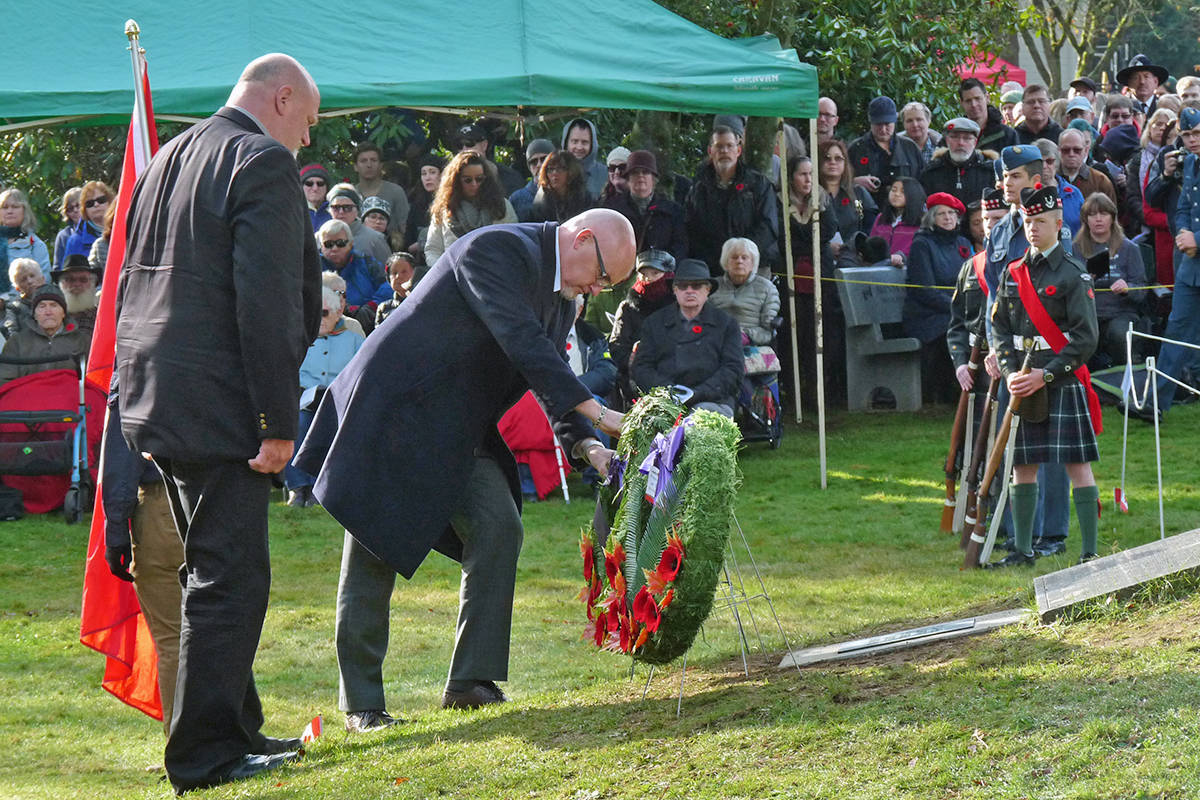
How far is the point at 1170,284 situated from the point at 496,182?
20.5ft

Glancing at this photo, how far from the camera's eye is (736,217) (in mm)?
13359

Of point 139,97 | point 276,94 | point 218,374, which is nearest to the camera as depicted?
point 218,374

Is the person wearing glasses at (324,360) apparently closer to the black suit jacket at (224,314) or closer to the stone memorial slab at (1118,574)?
the black suit jacket at (224,314)

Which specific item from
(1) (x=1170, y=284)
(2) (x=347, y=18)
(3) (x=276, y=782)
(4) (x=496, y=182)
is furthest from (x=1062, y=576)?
(1) (x=1170, y=284)

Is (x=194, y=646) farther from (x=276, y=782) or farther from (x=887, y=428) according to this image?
(x=887, y=428)

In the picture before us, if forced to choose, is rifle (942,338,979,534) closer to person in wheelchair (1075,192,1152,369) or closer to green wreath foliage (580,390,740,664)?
green wreath foliage (580,390,740,664)

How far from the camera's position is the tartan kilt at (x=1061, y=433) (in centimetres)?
839

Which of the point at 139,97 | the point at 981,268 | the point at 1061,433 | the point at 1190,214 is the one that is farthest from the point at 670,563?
the point at 1190,214

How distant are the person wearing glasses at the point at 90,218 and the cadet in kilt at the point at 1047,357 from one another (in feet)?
25.0

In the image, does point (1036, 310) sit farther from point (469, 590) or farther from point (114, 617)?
point (114, 617)

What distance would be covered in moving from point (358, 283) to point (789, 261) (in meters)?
3.64

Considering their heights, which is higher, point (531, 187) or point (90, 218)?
point (531, 187)

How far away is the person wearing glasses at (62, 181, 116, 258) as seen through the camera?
1280cm

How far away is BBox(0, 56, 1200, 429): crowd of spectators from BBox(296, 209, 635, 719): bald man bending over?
594cm
